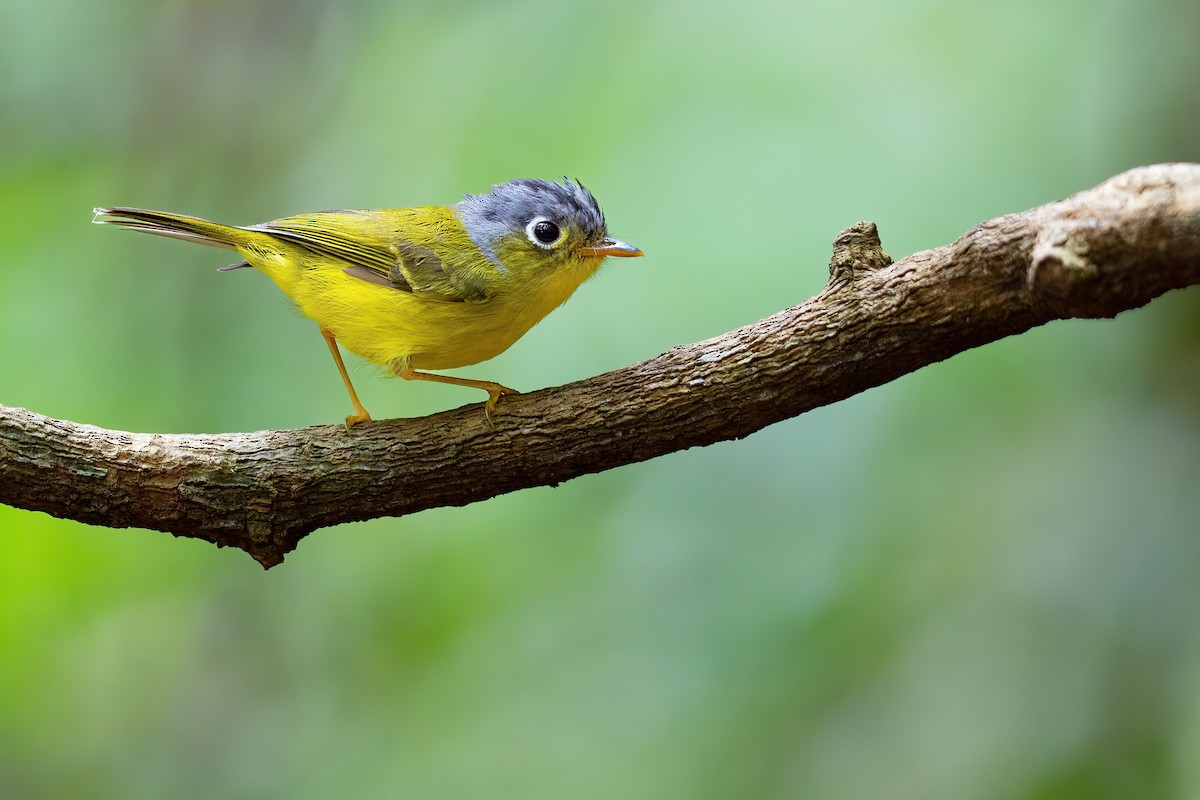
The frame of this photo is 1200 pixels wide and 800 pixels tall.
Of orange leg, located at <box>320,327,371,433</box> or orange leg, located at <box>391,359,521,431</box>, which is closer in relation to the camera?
orange leg, located at <box>391,359,521,431</box>

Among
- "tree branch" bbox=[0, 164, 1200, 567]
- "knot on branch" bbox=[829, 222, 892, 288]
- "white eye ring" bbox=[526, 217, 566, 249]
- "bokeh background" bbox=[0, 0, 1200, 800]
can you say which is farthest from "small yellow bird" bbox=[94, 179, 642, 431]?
"bokeh background" bbox=[0, 0, 1200, 800]

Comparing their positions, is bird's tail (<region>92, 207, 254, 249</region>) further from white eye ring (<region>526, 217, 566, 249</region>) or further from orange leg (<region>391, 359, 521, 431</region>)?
white eye ring (<region>526, 217, 566, 249</region>)

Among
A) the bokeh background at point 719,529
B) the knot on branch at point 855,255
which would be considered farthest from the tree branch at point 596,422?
the bokeh background at point 719,529

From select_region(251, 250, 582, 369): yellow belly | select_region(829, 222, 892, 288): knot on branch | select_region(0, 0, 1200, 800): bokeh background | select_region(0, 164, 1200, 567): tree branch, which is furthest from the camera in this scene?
select_region(0, 0, 1200, 800): bokeh background

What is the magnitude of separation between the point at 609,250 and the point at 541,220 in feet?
0.93

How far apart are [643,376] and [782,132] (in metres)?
2.67

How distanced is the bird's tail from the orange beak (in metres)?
1.39

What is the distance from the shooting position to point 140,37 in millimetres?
6398

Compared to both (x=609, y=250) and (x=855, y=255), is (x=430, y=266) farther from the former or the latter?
(x=855, y=255)

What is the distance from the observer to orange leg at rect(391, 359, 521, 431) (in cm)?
340

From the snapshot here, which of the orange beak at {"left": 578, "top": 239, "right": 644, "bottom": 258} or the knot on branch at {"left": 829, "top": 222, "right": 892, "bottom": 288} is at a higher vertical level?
the orange beak at {"left": 578, "top": 239, "right": 644, "bottom": 258}

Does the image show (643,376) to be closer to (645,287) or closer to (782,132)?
(645,287)

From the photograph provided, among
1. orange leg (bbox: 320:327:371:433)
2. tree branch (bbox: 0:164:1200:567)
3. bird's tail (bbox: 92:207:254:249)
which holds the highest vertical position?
bird's tail (bbox: 92:207:254:249)

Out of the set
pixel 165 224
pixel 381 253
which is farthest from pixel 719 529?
pixel 165 224
